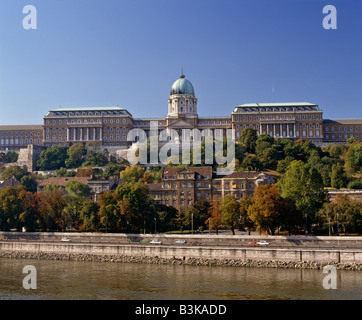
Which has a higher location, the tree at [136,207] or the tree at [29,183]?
the tree at [29,183]

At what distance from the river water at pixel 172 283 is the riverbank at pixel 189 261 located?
1.06 m

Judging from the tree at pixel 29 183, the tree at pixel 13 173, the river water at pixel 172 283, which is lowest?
the river water at pixel 172 283

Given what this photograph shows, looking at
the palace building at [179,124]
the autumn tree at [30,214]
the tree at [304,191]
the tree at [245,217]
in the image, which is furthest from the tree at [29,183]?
the tree at [304,191]

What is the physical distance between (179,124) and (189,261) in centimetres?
10243

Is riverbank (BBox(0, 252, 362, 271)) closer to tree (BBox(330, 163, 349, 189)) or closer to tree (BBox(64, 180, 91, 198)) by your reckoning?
tree (BBox(64, 180, 91, 198))

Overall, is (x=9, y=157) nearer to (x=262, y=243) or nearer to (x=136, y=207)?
(x=136, y=207)

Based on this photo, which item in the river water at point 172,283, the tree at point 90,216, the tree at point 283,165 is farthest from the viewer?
the tree at point 283,165

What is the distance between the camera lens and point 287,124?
497ft

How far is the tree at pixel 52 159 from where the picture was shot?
130 m

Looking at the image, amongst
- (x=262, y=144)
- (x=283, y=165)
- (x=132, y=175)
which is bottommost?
(x=132, y=175)

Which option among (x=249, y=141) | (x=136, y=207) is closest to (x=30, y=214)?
(x=136, y=207)

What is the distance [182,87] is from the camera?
164125 millimetres

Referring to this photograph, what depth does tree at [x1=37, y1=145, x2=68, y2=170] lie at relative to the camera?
426 feet

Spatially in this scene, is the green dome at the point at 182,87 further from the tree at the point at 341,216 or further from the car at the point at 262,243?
the car at the point at 262,243
